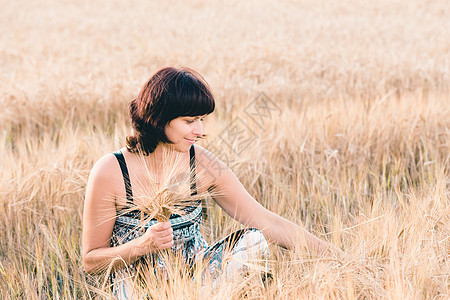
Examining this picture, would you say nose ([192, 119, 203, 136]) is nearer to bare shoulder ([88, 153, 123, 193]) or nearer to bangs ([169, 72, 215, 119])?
bangs ([169, 72, 215, 119])

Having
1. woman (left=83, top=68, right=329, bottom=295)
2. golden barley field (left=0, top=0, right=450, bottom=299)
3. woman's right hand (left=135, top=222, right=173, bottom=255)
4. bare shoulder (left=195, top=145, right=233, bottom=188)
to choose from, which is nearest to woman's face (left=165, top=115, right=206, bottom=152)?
woman (left=83, top=68, right=329, bottom=295)

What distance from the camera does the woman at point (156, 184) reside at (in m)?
1.45

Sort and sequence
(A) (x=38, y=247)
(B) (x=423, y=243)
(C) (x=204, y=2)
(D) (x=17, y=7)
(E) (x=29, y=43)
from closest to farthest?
(B) (x=423, y=243), (A) (x=38, y=247), (E) (x=29, y=43), (D) (x=17, y=7), (C) (x=204, y=2)

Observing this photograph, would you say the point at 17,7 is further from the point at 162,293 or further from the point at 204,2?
the point at 162,293

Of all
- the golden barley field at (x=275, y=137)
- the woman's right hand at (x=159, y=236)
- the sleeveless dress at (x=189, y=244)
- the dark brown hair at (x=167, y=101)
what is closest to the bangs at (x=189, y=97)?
the dark brown hair at (x=167, y=101)

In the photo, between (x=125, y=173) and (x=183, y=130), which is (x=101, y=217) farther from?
(x=183, y=130)

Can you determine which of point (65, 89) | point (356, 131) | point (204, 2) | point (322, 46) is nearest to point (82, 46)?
point (65, 89)

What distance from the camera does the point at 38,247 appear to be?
1.83 meters

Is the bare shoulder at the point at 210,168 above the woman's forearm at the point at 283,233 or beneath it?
above

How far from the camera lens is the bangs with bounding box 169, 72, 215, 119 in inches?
56.9

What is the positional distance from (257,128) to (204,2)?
26.8 ft

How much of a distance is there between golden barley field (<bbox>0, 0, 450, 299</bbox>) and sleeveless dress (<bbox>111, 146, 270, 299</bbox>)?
3.6 inches

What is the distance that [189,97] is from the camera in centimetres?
144

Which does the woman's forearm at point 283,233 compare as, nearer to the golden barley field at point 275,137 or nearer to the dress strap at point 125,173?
the golden barley field at point 275,137
